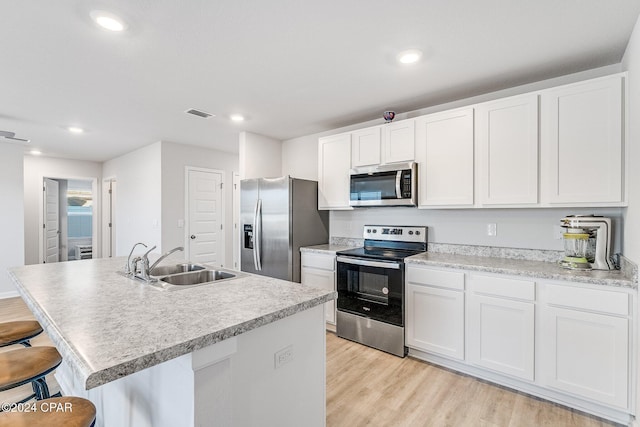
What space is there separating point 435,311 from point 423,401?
710 mm

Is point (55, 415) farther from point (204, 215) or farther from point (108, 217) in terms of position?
point (108, 217)

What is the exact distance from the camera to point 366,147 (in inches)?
132

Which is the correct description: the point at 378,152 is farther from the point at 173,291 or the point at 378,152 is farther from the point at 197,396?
the point at 197,396

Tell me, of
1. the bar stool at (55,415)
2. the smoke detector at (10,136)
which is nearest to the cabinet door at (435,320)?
the bar stool at (55,415)

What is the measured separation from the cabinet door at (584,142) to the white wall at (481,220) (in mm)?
→ 331

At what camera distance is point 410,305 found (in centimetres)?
276

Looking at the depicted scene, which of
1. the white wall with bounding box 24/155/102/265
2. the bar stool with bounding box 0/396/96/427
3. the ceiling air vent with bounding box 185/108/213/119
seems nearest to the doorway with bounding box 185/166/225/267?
the ceiling air vent with bounding box 185/108/213/119

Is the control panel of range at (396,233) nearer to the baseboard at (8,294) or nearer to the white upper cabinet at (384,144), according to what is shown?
the white upper cabinet at (384,144)

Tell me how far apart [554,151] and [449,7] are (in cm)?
137

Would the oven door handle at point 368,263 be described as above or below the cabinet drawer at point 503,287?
above

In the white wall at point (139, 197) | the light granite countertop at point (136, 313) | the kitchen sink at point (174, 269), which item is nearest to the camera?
the light granite countertop at point (136, 313)

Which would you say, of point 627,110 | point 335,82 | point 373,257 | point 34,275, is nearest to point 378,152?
→ point 335,82

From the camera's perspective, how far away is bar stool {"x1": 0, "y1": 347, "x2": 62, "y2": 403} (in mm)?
1339

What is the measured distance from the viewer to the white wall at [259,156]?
425 centimetres
